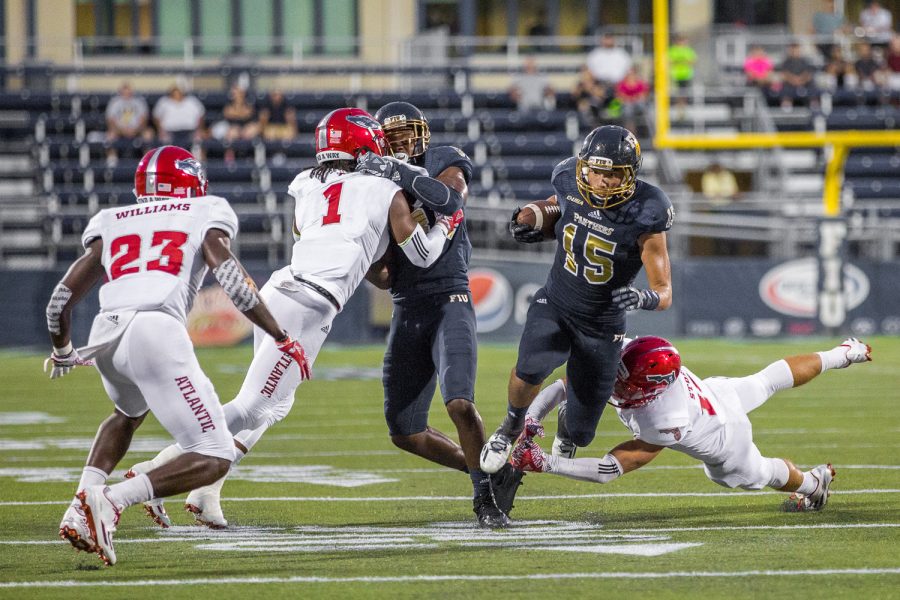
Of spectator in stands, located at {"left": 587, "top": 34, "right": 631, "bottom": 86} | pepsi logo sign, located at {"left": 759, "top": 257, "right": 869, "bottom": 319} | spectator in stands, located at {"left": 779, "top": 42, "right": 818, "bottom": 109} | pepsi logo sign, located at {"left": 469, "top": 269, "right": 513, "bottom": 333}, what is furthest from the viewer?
spectator in stands, located at {"left": 587, "top": 34, "right": 631, "bottom": 86}

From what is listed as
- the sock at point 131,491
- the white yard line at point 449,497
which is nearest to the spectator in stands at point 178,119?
the white yard line at point 449,497

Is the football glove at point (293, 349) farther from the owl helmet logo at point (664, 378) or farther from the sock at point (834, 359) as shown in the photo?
the sock at point (834, 359)

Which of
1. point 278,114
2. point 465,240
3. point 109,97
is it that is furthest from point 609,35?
point 465,240

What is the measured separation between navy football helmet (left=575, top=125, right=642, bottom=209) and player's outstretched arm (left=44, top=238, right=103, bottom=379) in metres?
1.96

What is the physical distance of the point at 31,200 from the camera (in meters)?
18.1

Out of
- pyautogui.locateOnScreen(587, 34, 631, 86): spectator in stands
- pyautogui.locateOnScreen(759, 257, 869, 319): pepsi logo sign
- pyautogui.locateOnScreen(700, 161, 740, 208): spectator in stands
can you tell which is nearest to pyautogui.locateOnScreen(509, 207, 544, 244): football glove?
pyautogui.locateOnScreen(759, 257, 869, 319): pepsi logo sign

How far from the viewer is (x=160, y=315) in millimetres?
5020

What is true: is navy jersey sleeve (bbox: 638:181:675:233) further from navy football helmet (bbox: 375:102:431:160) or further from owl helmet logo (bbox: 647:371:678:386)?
navy football helmet (bbox: 375:102:431:160)

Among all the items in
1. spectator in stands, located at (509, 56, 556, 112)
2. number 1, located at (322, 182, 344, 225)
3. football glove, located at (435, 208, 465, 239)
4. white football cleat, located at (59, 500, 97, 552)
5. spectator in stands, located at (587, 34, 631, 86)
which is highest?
spectator in stands, located at (587, 34, 631, 86)

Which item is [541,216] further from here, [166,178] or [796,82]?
[796,82]

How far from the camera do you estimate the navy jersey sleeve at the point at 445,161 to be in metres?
6.26

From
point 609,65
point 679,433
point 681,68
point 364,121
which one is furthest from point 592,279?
point 609,65

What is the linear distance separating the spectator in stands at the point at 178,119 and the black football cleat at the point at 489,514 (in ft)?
49.8

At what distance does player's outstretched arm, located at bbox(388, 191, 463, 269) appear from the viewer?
19.1 feet
